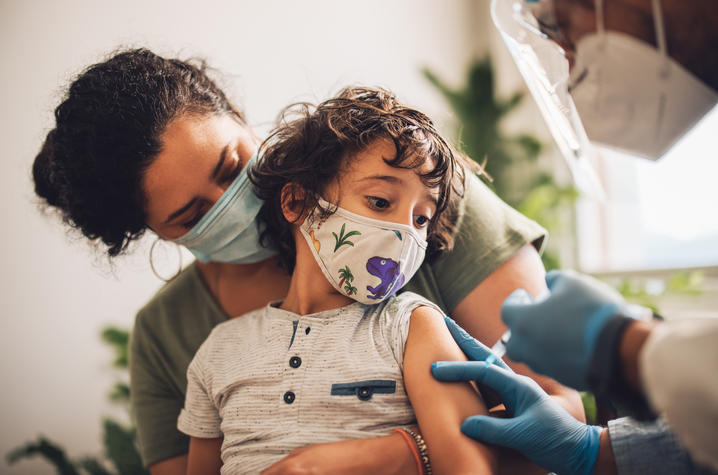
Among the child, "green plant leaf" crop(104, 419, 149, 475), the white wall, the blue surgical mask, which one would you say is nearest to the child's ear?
the child

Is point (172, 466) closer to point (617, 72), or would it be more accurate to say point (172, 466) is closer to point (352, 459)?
point (352, 459)

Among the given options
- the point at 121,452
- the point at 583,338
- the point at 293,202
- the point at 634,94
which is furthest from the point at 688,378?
the point at 121,452

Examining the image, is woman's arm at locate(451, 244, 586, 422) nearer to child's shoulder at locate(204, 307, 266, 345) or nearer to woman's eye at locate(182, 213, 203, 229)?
child's shoulder at locate(204, 307, 266, 345)

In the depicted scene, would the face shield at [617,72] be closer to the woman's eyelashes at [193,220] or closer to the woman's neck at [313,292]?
the woman's neck at [313,292]

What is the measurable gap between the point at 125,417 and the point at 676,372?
9.06 ft

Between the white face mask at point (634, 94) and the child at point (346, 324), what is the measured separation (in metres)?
0.40

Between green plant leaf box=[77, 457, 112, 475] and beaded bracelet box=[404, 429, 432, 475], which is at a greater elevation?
beaded bracelet box=[404, 429, 432, 475]

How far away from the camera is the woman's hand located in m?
0.89

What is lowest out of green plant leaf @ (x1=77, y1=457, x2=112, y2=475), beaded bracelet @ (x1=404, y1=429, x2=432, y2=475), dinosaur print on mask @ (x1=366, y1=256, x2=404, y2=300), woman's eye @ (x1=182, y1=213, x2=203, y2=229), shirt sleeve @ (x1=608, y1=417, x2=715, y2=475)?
green plant leaf @ (x1=77, y1=457, x2=112, y2=475)

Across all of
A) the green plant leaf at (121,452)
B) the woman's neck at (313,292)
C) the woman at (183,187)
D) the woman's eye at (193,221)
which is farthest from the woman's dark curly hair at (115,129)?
the green plant leaf at (121,452)

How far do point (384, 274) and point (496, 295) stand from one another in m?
0.29

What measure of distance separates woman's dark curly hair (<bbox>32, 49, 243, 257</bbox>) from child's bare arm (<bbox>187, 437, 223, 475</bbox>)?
55 centimetres

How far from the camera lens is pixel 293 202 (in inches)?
47.4

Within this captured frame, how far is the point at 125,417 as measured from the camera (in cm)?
272
